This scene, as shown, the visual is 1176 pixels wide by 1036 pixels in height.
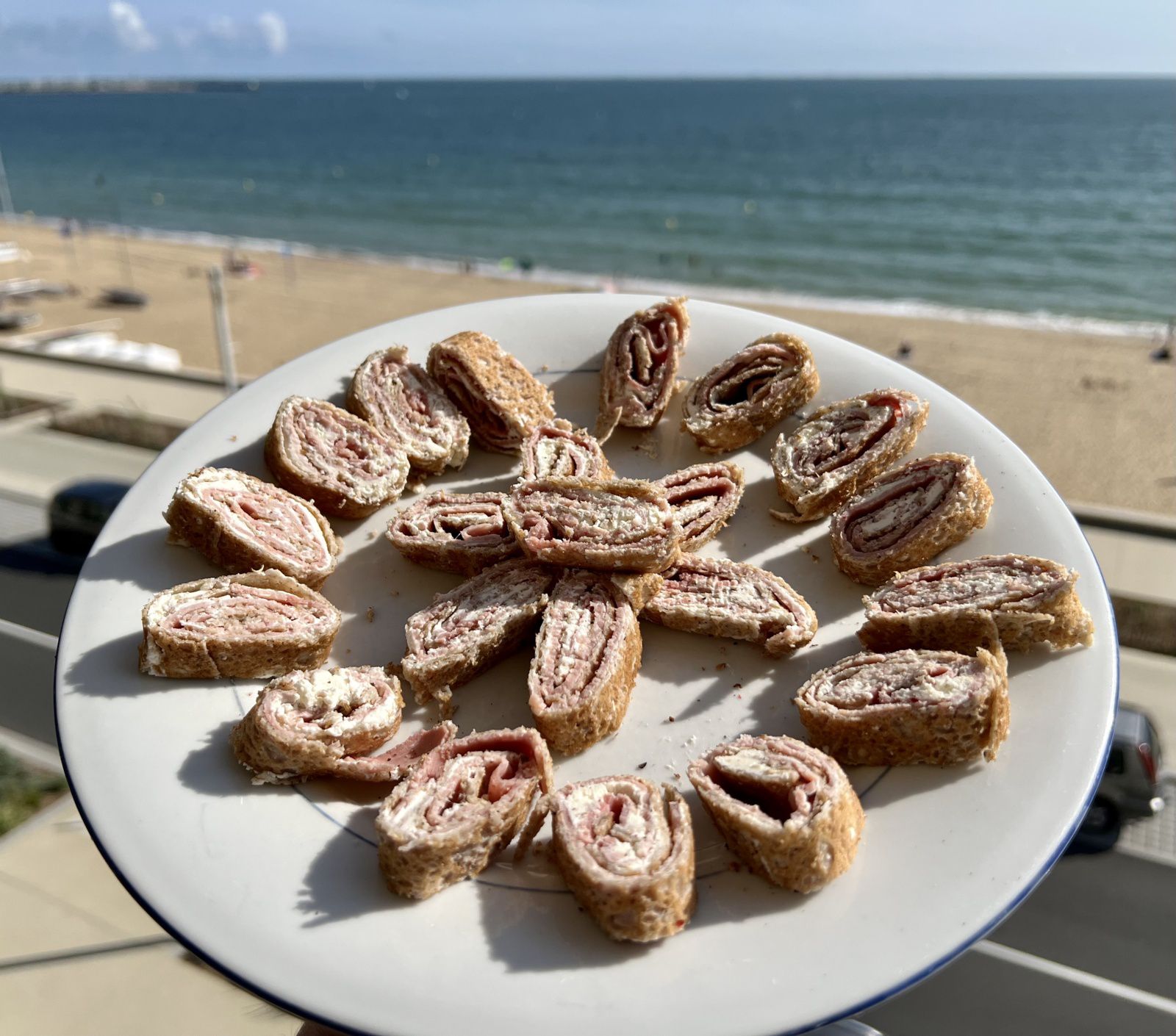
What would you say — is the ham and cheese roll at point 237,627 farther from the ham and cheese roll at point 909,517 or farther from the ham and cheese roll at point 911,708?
the ham and cheese roll at point 909,517

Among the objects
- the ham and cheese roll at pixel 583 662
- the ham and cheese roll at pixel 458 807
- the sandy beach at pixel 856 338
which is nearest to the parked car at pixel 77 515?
the sandy beach at pixel 856 338

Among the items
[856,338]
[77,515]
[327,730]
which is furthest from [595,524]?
[856,338]

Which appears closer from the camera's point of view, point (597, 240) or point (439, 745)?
point (439, 745)

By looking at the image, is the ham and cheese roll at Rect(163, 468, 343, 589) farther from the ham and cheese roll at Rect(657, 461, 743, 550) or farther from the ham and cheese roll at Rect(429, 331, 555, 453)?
the ham and cheese roll at Rect(657, 461, 743, 550)

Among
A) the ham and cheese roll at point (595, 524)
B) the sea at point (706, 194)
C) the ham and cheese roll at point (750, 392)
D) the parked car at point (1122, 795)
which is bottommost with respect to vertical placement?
the parked car at point (1122, 795)

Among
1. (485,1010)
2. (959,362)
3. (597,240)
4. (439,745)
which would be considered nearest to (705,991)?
(485,1010)

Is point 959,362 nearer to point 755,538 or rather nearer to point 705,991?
point 755,538

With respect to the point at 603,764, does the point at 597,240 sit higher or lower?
higher
